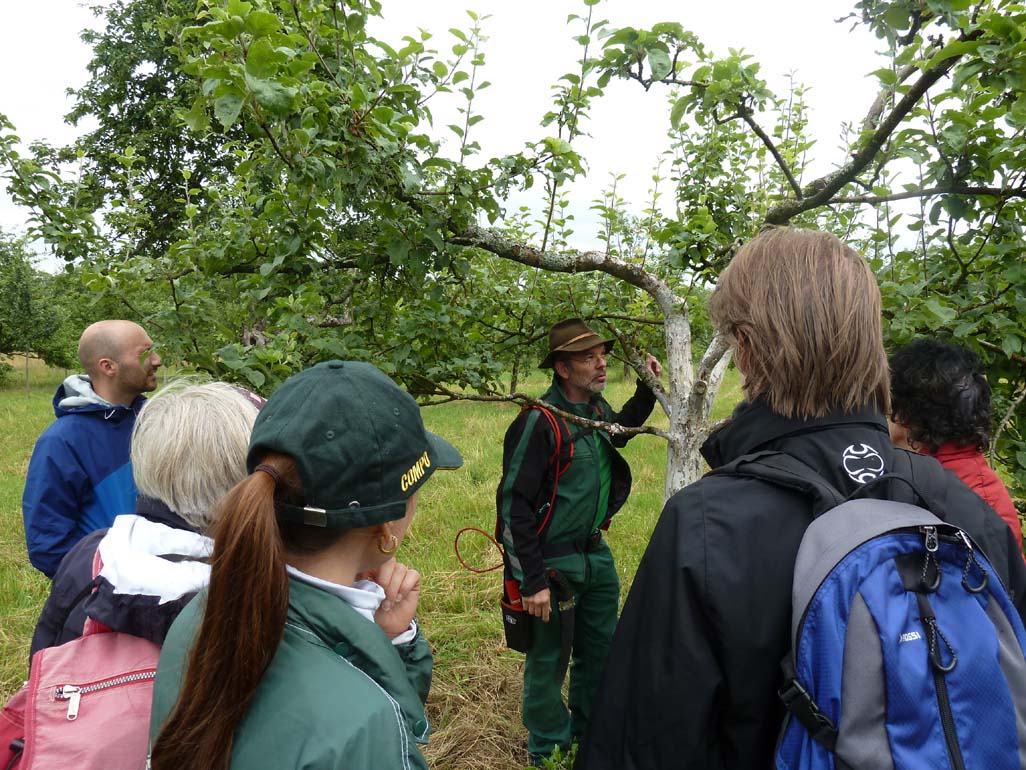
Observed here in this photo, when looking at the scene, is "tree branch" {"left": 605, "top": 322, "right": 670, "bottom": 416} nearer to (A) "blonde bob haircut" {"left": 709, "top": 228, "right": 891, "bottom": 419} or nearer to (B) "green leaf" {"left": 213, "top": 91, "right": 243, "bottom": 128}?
(A) "blonde bob haircut" {"left": 709, "top": 228, "right": 891, "bottom": 419}

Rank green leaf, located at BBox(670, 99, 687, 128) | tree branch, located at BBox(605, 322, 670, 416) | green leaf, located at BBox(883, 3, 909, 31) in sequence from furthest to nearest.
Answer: tree branch, located at BBox(605, 322, 670, 416)
green leaf, located at BBox(670, 99, 687, 128)
green leaf, located at BBox(883, 3, 909, 31)

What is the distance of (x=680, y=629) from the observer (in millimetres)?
1202

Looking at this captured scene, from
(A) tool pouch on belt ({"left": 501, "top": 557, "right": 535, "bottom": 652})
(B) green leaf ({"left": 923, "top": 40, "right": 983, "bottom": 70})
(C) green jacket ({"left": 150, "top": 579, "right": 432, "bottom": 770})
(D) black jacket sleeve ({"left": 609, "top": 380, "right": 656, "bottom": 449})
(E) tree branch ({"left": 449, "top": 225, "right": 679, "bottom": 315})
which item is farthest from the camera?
(D) black jacket sleeve ({"left": 609, "top": 380, "right": 656, "bottom": 449})

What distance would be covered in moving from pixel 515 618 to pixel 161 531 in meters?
2.08

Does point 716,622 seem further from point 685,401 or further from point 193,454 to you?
point 685,401

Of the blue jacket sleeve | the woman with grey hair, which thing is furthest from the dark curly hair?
the blue jacket sleeve

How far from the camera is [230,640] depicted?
3.36 feet

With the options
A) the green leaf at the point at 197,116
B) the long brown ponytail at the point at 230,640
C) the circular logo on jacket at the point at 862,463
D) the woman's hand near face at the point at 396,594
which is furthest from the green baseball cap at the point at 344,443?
the green leaf at the point at 197,116

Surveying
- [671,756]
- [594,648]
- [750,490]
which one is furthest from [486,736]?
[750,490]

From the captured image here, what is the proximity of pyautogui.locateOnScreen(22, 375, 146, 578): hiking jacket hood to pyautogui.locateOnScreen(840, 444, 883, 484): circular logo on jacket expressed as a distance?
2818 millimetres

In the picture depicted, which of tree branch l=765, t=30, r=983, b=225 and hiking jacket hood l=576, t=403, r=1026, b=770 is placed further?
tree branch l=765, t=30, r=983, b=225

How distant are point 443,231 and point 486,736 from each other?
2.74 metres

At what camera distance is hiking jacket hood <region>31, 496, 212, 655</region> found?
1426mm

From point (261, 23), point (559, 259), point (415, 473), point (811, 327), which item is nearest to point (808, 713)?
point (811, 327)
